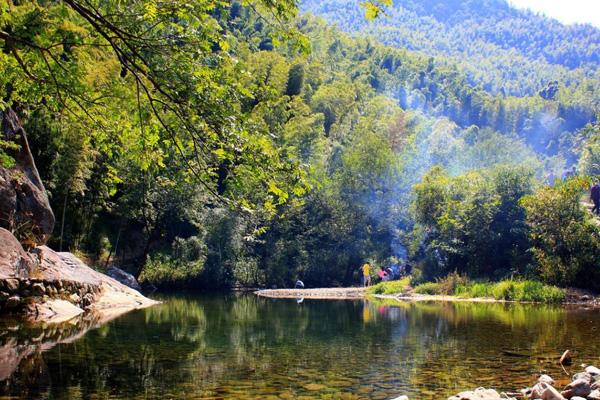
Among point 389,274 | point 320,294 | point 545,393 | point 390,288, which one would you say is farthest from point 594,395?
point 389,274

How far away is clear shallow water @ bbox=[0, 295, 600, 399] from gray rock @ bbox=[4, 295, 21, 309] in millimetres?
1193

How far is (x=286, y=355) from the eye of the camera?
11555 mm

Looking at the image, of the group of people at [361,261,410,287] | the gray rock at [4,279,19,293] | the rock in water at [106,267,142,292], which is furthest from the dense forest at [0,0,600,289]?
A: the rock in water at [106,267,142,292]

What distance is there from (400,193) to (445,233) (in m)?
13.1

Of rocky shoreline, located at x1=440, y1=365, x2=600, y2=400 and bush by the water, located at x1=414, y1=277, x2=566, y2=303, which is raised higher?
bush by the water, located at x1=414, y1=277, x2=566, y2=303

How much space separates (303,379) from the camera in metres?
9.20

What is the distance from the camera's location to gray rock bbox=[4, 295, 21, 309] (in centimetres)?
1580

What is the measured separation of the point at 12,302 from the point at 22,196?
14.3 feet

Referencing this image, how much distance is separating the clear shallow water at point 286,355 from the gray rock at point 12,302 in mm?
1193

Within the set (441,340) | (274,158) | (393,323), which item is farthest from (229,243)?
(274,158)

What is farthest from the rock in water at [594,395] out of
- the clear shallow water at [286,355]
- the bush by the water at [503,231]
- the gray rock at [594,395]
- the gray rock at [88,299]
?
the bush by the water at [503,231]

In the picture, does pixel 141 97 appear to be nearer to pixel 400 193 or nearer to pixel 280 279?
pixel 280 279

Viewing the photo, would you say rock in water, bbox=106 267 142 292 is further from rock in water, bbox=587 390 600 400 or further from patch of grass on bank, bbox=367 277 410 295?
rock in water, bbox=587 390 600 400

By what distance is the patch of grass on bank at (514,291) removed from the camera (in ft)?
87.7
